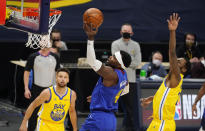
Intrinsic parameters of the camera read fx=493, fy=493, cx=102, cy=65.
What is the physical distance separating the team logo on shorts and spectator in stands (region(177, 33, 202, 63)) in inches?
194

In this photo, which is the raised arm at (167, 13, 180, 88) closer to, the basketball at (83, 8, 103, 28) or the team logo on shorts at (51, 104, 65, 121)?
the basketball at (83, 8, 103, 28)

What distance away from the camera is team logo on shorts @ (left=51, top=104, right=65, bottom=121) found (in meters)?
7.65

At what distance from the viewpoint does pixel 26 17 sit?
23.2 ft

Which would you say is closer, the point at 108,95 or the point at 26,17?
the point at 108,95

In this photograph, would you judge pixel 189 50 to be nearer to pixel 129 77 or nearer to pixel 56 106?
pixel 129 77

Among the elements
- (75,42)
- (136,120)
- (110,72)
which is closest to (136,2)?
(75,42)

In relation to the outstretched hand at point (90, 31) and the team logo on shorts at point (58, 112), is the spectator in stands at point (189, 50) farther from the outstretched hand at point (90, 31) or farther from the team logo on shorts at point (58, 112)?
the outstretched hand at point (90, 31)

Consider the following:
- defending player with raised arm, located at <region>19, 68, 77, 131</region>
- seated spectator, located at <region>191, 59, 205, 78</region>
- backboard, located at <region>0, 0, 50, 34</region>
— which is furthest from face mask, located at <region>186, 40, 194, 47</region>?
backboard, located at <region>0, 0, 50, 34</region>

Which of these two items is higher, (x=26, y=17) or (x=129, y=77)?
(x=26, y=17)

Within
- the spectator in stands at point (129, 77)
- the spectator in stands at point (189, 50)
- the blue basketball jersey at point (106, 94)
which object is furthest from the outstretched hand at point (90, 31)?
the spectator in stands at point (189, 50)

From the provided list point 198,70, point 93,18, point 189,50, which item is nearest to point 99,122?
point 93,18

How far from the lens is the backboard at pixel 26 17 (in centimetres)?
680

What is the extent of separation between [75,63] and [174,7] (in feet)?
13.5

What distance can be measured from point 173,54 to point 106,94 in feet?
3.79
